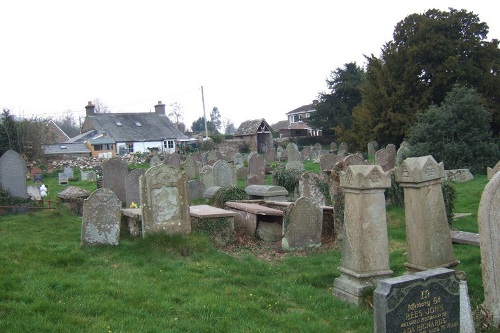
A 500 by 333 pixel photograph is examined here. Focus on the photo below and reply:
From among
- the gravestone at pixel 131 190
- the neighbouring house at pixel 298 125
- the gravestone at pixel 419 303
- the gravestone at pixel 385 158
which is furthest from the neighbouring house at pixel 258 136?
the gravestone at pixel 419 303

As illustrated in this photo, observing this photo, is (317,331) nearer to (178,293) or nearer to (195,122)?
(178,293)

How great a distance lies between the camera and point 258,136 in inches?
2072

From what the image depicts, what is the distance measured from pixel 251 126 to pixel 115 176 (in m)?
38.5

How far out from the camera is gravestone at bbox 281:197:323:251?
9961 millimetres

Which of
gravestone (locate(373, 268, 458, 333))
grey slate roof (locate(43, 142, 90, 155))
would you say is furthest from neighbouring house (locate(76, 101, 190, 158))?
gravestone (locate(373, 268, 458, 333))

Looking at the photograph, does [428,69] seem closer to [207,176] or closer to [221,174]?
[207,176]

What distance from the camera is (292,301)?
649 cm

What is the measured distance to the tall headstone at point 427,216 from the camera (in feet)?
22.1

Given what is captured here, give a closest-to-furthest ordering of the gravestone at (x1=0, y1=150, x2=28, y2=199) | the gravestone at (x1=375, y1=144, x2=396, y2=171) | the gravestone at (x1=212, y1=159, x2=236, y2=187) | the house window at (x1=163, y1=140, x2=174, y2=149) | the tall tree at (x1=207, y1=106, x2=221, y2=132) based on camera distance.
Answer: the gravestone at (x1=0, y1=150, x2=28, y2=199) < the gravestone at (x1=212, y1=159, x2=236, y2=187) < the gravestone at (x1=375, y1=144, x2=396, y2=171) < the house window at (x1=163, y1=140, x2=174, y2=149) < the tall tree at (x1=207, y1=106, x2=221, y2=132)

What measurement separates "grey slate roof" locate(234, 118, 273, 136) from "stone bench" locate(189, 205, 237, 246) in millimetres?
41894

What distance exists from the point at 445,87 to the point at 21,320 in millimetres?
29410

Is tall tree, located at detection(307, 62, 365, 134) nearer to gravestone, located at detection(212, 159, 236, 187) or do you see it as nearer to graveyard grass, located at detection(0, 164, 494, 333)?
gravestone, located at detection(212, 159, 236, 187)

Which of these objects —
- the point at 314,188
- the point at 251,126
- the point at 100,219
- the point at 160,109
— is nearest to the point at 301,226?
the point at 314,188

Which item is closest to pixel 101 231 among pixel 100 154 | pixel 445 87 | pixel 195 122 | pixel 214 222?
pixel 214 222
